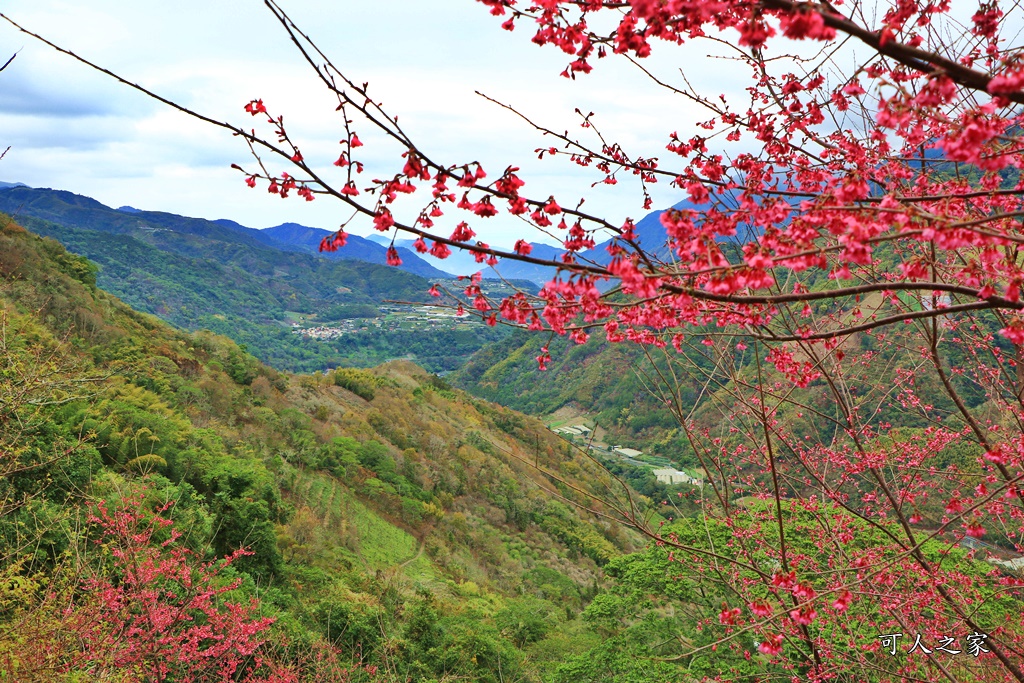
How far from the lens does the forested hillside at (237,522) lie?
6.00 metres

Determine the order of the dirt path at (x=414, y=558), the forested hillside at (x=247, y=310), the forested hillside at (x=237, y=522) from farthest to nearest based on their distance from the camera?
the forested hillside at (x=247, y=310) → the dirt path at (x=414, y=558) → the forested hillside at (x=237, y=522)

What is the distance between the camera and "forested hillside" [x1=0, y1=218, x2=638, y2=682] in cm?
600

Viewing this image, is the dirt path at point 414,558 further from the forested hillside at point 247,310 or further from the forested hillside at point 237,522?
the forested hillside at point 247,310

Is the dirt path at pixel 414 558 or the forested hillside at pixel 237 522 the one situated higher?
the forested hillside at pixel 237 522

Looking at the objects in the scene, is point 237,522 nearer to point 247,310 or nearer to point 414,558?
point 414,558

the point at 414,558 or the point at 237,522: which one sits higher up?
the point at 237,522

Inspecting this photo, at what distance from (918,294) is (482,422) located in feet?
104

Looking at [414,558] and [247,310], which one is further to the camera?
[247,310]

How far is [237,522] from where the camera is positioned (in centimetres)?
973
